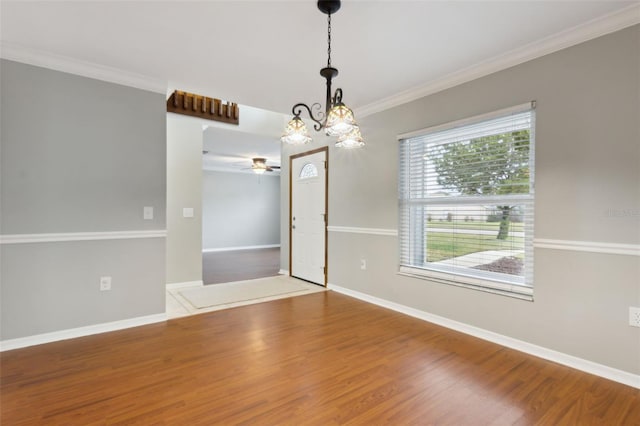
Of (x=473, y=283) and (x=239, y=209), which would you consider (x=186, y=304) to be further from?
(x=239, y=209)

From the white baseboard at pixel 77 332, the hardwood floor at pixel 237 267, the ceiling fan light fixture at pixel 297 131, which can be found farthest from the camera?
the hardwood floor at pixel 237 267

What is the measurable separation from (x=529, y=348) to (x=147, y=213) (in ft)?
12.6

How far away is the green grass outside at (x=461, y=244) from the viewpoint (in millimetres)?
2811

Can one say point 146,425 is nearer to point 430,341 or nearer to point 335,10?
point 430,341

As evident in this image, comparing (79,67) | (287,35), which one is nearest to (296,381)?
(287,35)

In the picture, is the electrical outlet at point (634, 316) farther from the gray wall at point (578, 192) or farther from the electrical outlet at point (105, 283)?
the electrical outlet at point (105, 283)

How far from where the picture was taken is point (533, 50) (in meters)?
2.56

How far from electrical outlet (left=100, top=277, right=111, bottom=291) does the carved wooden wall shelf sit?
2.68 meters

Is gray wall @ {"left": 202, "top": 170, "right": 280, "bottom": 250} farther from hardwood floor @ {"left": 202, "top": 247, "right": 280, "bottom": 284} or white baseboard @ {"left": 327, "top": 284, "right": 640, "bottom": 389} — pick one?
white baseboard @ {"left": 327, "top": 284, "right": 640, "bottom": 389}

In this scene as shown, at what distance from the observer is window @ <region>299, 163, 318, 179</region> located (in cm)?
505

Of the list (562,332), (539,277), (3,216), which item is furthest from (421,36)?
(3,216)

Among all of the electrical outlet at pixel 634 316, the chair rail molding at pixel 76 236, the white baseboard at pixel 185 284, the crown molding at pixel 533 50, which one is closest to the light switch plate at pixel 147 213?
the chair rail molding at pixel 76 236

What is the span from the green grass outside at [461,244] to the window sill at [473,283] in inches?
7.3

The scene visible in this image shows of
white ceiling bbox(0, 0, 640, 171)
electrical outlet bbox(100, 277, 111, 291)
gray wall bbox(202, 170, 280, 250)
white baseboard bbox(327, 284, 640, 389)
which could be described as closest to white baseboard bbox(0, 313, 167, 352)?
electrical outlet bbox(100, 277, 111, 291)
